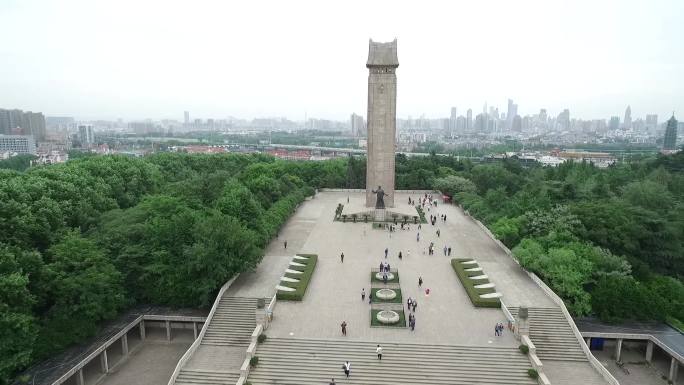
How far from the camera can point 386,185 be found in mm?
44312

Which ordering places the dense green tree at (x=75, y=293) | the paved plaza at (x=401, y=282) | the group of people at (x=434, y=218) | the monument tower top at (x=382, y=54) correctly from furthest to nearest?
the monument tower top at (x=382, y=54) → the group of people at (x=434, y=218) → the paved plaza at (x=401, y=282) → the dense green tree at (x=75, y=293)

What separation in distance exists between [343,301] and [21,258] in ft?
46.0

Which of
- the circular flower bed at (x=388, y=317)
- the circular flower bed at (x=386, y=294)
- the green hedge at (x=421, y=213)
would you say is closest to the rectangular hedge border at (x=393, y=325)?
the circular flower bed at (x=388, y=317)

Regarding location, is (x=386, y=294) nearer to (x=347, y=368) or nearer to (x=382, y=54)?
(x=347, y=368)

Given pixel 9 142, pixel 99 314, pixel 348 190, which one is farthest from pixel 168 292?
pixel 9 142

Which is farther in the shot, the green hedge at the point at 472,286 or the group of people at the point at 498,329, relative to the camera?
the green hedge at the point at 472,286

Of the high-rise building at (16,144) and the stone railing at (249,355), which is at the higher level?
the high-rise building at (16,144)

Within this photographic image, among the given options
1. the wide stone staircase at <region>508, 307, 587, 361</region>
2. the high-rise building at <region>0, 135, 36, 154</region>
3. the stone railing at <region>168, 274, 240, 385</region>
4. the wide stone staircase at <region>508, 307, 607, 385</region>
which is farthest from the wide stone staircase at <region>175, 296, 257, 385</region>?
the high-rise building at <region>0, 135, 36, 154</region>

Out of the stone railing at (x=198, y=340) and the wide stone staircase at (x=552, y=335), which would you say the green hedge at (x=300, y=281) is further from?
the wide stone staircase at (x=552, y=335)

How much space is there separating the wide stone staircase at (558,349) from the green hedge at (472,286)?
3.22 ft

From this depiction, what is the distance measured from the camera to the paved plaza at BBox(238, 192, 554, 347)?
65.8 feet

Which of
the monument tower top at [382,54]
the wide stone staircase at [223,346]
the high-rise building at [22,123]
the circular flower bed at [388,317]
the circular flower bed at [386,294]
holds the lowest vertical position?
the wide stone staircase at [223,346]

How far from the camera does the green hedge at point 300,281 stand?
22844 millimetres

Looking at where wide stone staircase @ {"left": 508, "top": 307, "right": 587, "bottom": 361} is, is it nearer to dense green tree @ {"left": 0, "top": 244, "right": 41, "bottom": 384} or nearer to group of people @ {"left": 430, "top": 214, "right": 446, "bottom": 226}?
group of people @ {"left": 430, "top": 214, "right": 446, "bottom": 226}
